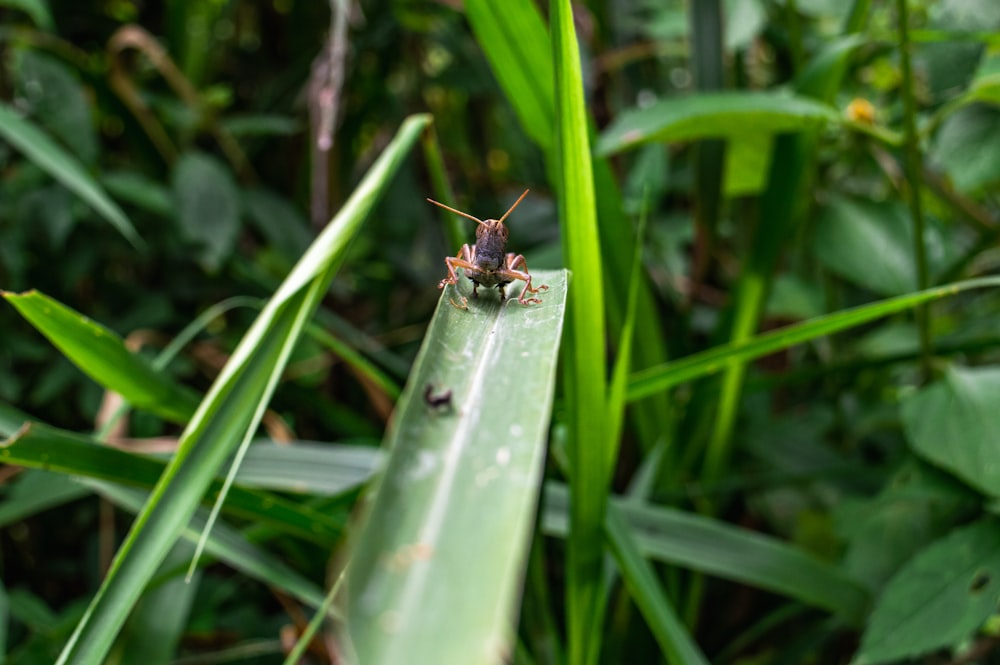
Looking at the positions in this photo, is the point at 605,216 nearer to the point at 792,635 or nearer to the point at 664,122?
the point at 664,122

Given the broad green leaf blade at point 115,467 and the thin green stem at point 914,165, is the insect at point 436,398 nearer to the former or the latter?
the broad green leaf blade at point 115,467

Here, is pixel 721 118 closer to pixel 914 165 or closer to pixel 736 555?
pixel 914 165

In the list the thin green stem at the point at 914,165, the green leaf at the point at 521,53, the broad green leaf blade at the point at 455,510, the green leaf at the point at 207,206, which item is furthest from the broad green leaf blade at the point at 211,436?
the thin green stem at the point at 914,165

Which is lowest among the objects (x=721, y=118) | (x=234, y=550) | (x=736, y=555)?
(x=736, y=555)

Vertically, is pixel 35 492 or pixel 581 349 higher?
pixel 581 349

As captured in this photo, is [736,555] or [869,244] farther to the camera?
[869,244]

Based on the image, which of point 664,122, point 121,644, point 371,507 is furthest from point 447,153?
point 371,507

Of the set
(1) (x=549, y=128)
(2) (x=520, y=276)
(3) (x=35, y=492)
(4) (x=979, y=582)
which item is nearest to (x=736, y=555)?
(4) (x=979, y=582)
